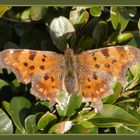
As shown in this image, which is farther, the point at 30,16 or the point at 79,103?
the point at 30,16

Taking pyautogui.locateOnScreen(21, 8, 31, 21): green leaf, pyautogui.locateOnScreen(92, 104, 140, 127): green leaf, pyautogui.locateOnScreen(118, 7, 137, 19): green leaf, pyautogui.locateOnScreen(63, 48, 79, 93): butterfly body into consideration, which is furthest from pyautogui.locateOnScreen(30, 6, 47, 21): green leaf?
pyautogui.locateOnScreen(92, 104, 140, 127): green leaf

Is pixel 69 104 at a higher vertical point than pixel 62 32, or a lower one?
lower

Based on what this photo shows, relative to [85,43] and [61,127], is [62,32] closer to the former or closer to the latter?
[85,43]

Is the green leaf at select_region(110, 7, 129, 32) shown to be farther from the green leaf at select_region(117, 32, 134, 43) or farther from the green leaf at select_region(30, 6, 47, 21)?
the green leaf at select_region(30, 6, 47, 21)

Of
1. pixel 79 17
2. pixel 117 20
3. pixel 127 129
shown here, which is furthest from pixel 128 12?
pixel 127 129

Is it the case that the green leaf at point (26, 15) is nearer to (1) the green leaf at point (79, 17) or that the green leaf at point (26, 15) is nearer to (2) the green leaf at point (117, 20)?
(1) the green leaf at point (79, 17)

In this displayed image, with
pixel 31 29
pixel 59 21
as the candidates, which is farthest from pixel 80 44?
pixel 31 29

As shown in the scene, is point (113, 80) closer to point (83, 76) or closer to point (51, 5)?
point (83, 76)

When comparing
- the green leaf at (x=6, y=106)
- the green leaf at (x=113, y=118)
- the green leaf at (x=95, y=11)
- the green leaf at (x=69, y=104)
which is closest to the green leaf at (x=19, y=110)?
the green leaf at (x=6, y=106)
